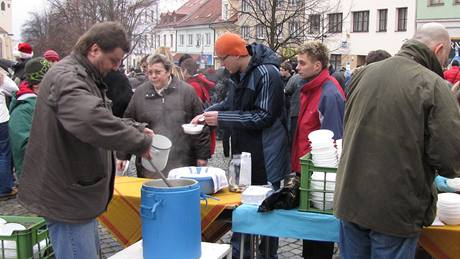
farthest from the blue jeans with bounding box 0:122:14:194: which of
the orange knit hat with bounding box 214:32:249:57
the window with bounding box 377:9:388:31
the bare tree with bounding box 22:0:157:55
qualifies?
the window with bounding box 377:9:388:31

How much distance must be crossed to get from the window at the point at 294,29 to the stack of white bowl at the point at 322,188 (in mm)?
15273

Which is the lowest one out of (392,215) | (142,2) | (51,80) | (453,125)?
(392,215)

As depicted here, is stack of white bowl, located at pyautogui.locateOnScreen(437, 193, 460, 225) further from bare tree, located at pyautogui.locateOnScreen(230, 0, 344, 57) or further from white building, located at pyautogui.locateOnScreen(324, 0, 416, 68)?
white building, located at pyautogui.locateOnScreen(324, 0, 416, 68)

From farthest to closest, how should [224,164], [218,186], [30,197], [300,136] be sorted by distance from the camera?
[224,164], [300,136], [218,186], [30,197]

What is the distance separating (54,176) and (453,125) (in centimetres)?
178

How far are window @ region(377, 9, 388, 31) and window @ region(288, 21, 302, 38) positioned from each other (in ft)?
39.8

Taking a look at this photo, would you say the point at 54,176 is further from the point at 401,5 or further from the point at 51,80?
the point at 401,5

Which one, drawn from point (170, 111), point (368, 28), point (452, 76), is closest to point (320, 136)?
point (170, 111)

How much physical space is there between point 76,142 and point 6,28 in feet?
279

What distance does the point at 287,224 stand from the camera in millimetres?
3090

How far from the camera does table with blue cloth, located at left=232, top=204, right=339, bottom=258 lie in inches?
119

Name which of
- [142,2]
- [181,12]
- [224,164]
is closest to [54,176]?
[224,164]

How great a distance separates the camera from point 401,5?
2875cm

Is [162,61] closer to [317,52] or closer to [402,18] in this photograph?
[317,52]
